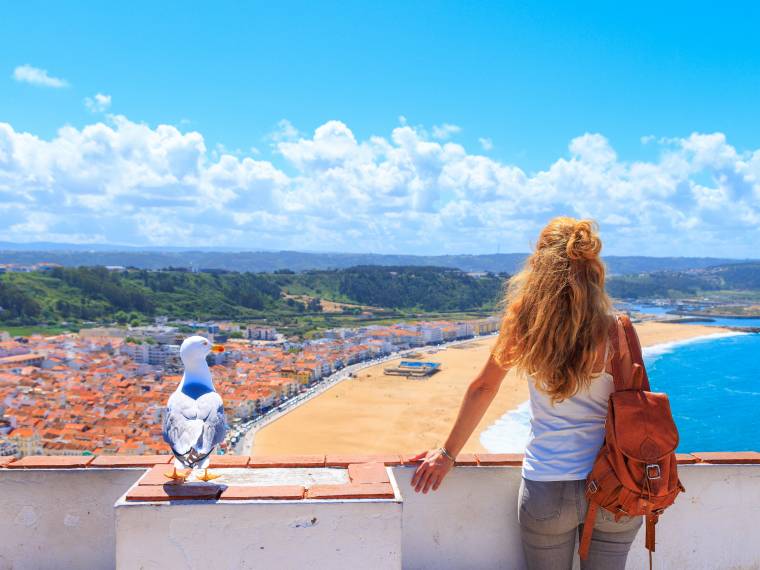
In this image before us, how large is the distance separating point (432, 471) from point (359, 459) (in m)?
0.31

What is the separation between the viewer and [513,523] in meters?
2.38

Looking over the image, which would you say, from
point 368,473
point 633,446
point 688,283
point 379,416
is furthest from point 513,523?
point 688,283

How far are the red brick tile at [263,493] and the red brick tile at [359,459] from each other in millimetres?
414

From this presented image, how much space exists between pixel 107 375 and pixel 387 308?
52.3m

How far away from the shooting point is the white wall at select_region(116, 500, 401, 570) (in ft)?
5.92

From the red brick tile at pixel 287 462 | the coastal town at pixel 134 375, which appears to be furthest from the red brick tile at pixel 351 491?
the coastal town at pixel 134 375

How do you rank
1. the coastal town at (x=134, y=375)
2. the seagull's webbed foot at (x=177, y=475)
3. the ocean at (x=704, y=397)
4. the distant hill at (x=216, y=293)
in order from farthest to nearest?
the distant hill at (x=216, y=293)
the ocean at (x=704, y=397)
the coastal town at (x=134, y=375)
the seagull's webbed foot at (x=177, y=475)

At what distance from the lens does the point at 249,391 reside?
29.7 m

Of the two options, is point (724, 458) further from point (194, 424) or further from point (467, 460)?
point (194, 424)

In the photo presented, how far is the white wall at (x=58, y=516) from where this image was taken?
2.35 meters

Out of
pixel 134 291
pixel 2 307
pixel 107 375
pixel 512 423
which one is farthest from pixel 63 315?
pixel 512 423

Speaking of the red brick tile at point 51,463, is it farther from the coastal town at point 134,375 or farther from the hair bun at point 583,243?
the coastal town at point 134,375

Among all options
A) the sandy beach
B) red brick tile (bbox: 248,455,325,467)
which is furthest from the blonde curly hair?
the sandy beach

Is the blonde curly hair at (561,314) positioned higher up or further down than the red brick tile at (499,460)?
higher up
